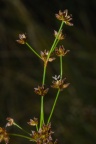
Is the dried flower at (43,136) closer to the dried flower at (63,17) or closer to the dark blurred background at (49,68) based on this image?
the dried flower at (63,17)

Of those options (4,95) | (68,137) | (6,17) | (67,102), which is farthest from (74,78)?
(6,17)

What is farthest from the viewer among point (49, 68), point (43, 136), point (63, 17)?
point (49, 68)

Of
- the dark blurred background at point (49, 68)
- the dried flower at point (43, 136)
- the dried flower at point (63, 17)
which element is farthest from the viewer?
the dark blurred background at point (49, 68)

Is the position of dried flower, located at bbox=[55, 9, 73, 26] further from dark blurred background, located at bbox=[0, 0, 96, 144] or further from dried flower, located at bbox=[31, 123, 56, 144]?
dark blurred background, located at bbox=[0, 0, 96, 144]

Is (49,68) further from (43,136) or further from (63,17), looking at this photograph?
(43,136)

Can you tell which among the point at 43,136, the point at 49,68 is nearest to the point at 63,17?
the point at 43,136

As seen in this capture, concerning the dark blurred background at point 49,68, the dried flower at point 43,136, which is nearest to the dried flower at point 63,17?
the dried flower at point 43,136

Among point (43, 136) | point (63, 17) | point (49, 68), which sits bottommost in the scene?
point (43, 136)

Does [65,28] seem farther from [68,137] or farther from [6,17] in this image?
[68,137]

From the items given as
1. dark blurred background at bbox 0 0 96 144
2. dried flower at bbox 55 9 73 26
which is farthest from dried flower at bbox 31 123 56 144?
dark blurred background at bbox 0 0 96 144
